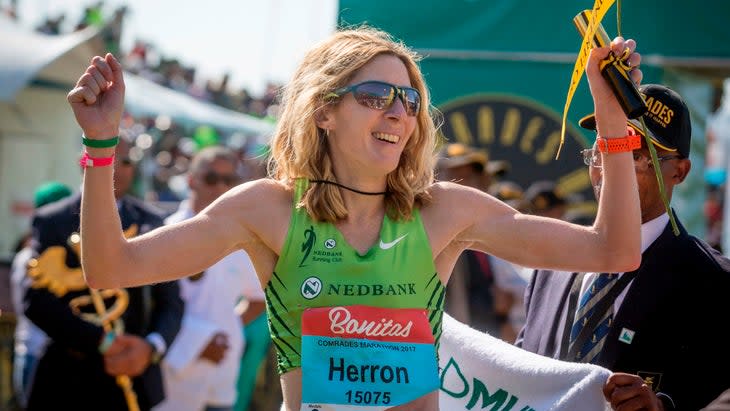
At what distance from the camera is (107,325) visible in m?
6.73

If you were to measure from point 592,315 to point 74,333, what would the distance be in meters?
3.62

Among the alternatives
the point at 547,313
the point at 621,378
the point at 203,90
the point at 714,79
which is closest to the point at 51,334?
the point at 547,313

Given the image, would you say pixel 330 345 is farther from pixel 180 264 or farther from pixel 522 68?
pixel 522 68

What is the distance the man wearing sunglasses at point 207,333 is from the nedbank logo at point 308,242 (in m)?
4.55

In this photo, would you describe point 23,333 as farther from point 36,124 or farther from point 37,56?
point 36,124

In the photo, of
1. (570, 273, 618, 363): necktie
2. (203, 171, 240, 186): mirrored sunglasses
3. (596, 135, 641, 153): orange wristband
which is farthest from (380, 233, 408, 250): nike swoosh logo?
(203, 171, 240, 186): mirrored sunglasses

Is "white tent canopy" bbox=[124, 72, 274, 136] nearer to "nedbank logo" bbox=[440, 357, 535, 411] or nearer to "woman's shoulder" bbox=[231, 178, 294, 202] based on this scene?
"nedbank logo" bbox=[440, 357, 535, 411]

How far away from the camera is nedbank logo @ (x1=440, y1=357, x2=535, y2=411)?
386 centimetres

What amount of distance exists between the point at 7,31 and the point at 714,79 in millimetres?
9035

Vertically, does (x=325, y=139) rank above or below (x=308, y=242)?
above

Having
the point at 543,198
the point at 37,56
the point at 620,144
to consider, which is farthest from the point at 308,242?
the point at 37,56

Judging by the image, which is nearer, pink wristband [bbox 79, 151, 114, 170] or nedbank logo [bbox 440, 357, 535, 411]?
pink wristband [bbox 79, 151, 114, 170]

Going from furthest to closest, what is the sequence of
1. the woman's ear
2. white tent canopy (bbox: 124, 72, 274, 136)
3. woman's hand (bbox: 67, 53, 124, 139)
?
white tent canopy (bbox: 124, 72, 274, 136) < the woman's ear < woman's hand (bbox: 67, 53, 124, 139)

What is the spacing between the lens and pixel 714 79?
32.0 feet
